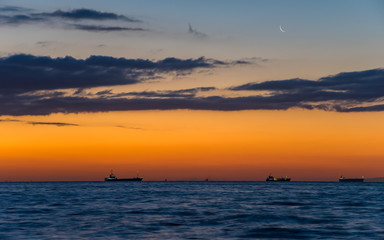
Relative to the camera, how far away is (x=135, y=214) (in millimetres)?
69875

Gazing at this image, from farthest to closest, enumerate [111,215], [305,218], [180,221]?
[111,215], [305,218], [180,221]

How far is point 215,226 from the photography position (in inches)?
2158

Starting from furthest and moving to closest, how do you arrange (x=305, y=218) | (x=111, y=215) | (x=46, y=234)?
1. (x=111, y=215)
2. (x=305, y=218)
3. (x=46, y=234)

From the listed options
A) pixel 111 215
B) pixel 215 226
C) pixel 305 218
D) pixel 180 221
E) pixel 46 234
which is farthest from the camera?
pixel 111 215

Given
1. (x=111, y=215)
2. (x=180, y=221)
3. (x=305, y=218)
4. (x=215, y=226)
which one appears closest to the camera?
(x=215, y=226)

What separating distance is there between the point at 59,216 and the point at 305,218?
108 feet

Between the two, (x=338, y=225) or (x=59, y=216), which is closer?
(x=338, y=225)

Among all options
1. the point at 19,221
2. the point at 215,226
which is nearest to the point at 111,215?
the point at 19,221

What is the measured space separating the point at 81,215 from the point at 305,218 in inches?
1186

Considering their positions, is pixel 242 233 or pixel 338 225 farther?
pixel 338 225

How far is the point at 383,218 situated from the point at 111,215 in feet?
119

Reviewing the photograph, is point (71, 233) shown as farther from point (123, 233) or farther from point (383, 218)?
point (383, 218)

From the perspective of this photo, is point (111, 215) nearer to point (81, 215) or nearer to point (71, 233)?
point (81, 215)

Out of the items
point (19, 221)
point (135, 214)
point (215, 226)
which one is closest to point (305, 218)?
point (215, 226)
